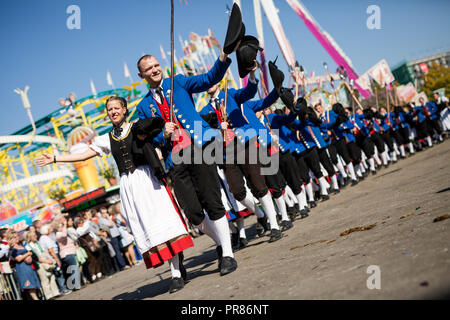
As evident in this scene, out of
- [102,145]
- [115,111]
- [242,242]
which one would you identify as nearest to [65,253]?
[242,242]

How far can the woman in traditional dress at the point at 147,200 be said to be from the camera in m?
4.40

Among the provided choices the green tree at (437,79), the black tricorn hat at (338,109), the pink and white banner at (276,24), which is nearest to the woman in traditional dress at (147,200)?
the black tricorn hat at (338,109)

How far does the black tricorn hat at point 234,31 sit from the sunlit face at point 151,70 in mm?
793

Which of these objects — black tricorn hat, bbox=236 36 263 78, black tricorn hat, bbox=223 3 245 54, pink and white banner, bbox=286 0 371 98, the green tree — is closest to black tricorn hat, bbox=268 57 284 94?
black tricorn hat, bbox=236 36 263 78

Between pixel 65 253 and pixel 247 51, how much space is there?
8366mm

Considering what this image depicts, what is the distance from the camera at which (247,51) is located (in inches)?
173

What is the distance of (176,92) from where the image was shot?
14.7ft

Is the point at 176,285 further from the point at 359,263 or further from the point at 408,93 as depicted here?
the point at 408,93

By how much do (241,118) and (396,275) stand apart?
3944 millimetres

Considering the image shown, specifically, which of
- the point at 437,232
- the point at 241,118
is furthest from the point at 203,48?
the point at 437,232

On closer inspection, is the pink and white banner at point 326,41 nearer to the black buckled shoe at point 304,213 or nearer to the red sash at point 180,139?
the black buckled shoe at point 304,213

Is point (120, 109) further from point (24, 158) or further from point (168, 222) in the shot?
point (24, 158)

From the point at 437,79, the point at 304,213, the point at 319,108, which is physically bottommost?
the point at 304,213

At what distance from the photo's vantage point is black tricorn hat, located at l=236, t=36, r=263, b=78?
4.40 m
